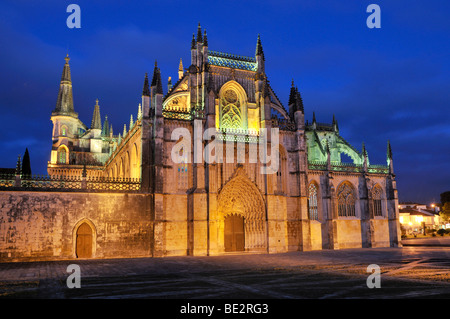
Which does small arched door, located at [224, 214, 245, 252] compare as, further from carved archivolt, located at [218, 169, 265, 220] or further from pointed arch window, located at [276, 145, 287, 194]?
pointed arch window, located at [276, 145, 287, 194]

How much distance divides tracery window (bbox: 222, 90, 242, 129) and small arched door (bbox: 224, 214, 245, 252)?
8.40m

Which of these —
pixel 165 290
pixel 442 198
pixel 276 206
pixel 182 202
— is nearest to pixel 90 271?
pixel 165 290

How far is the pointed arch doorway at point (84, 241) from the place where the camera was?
26.7m

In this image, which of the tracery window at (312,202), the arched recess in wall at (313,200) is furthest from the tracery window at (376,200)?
the tracery window at (312,202)

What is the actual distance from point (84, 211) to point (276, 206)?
51.4 feet

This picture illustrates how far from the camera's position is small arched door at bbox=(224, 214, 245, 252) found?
3191 cm

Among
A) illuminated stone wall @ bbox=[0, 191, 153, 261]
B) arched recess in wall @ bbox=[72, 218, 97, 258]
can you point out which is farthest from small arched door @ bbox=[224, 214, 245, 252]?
arched recess in wall @ bbox=[72, 218, 97, 258]

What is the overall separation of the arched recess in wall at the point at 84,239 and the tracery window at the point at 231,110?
47.1 ft

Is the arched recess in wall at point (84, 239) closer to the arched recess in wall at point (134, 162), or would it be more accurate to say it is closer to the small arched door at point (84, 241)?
the small arched door at point (84, 241)

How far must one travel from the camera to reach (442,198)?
283ft

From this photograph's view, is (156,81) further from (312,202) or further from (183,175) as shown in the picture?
(312,202)
